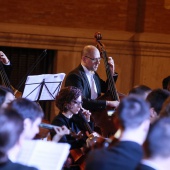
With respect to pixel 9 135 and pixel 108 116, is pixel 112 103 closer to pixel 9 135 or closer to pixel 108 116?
pixel 108 116

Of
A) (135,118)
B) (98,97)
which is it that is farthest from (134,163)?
(98,97)

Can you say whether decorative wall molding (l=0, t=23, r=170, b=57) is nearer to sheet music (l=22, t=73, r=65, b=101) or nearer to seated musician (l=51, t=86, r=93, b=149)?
sheet music (l=22, t=73, r=65, b=101)

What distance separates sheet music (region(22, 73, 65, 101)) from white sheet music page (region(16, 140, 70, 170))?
9.39 feet

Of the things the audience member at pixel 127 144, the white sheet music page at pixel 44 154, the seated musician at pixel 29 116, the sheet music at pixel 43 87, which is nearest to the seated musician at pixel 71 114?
the sheet music at pixel 43 87

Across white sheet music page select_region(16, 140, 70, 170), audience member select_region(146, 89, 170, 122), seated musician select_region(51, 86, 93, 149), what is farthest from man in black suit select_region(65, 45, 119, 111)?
white sheet music page select_region(16, 140, 70, 170)

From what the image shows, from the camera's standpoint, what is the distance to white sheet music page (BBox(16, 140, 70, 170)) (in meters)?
3.23

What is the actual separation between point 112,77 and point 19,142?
4144mm

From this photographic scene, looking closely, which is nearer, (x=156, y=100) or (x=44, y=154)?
(x=44, y=154)

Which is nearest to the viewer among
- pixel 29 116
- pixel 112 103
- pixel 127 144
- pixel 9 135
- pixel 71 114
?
pixel 9 135

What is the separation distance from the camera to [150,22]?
940 centimetres

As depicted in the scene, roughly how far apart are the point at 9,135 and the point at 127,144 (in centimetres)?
64

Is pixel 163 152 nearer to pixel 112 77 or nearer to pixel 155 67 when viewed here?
pixel 112 77

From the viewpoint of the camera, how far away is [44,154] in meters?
3.33

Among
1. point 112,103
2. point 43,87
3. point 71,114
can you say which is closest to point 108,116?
point 112,103
